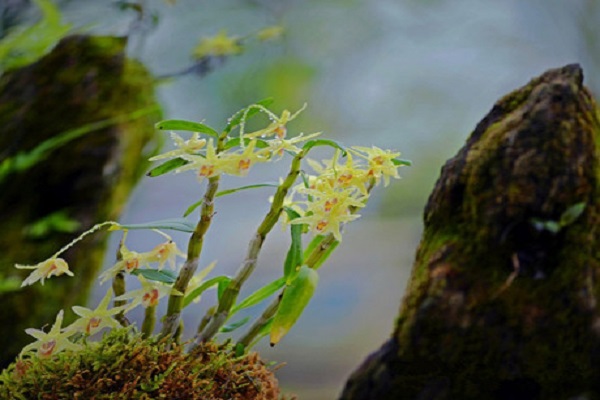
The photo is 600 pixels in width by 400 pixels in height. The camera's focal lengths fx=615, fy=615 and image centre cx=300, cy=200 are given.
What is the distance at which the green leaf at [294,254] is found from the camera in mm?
848

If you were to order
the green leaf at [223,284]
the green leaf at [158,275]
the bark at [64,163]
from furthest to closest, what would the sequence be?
1. the bark at [64,163]
2. the green leaf at [223,284]
3. the green leaf at [158,275]

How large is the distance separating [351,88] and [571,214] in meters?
1.23

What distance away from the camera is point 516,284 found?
0.74 m

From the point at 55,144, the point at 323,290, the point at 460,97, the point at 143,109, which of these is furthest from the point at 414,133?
the point at 55,144

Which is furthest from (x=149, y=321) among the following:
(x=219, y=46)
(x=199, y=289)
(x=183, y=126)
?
(x=219, y=46)

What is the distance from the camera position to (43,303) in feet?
4.75

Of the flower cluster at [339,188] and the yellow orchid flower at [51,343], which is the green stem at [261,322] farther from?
the yellow orchid flower at [51,343]

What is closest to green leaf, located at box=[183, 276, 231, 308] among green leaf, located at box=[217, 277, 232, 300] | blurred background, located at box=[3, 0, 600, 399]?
green leaf, located at box=[217, 277, 232, 300]

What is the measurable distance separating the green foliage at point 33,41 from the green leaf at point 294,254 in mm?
1083

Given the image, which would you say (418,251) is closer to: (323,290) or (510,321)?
(510,321)

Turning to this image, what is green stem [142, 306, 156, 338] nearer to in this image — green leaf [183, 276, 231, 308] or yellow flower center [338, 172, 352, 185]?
green leaf [183, 276, 231, 308]

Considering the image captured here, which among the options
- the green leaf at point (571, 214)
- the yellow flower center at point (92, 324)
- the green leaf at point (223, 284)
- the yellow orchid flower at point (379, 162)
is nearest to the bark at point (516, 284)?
the green leaf at point (571, 214)

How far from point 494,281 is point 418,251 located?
0.13 metres

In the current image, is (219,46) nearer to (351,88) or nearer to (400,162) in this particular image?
(351,88)
